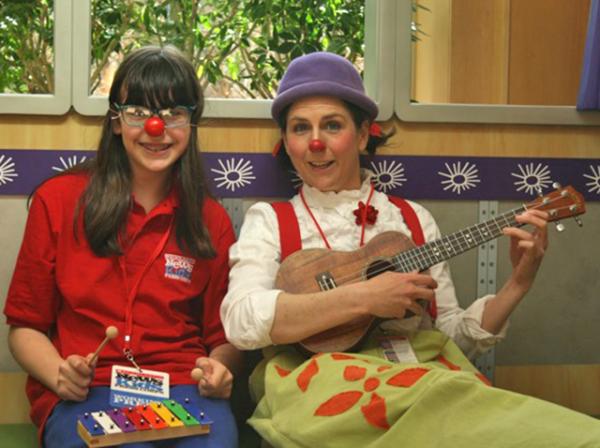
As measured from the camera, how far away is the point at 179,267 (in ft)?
7.44

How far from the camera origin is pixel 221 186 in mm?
2557

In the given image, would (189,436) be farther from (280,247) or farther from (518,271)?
(518,271)

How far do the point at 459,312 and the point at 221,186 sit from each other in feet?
2.41

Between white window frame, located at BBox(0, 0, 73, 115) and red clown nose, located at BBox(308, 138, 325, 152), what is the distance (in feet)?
2.23

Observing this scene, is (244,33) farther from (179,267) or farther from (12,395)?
(12,395)

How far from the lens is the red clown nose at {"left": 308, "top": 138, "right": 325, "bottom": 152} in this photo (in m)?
2.31

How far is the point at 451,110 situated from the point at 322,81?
0.48m

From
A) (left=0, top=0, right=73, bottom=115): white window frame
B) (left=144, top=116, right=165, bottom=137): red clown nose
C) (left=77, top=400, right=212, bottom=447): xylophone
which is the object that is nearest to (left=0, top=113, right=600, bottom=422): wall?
(left=0, top=0, right=73, bottom=115): white window frame

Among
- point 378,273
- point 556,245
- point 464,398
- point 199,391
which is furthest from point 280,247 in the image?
point 556,245

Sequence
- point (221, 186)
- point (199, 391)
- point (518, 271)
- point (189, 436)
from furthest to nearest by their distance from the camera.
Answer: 1. point (221, 186)
2. point (518, 271)
3. point (199, 391)
4. point (189, 436)

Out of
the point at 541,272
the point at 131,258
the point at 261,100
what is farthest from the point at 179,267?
the point at 541,272

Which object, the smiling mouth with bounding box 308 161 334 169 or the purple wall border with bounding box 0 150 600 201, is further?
the purple wall border with bounding box 0 150 600 201

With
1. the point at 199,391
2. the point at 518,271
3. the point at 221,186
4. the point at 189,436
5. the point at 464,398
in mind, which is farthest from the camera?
the point at 221,186

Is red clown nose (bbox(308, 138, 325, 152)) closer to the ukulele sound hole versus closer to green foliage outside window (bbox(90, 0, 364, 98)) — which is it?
the ukulele sound hole
